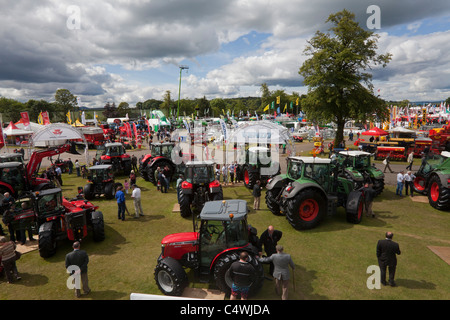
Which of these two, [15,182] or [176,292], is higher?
[15,182]

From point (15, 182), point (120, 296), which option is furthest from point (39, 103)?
point (120, 296)

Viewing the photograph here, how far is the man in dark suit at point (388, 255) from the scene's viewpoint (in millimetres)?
5008

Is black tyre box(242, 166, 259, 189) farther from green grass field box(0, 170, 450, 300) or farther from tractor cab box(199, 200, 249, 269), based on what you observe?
tractor cab box(199, 200, 249, 269)

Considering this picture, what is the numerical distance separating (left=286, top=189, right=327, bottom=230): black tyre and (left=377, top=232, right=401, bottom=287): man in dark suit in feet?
8.81

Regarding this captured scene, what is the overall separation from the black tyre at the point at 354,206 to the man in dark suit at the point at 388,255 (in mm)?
3116

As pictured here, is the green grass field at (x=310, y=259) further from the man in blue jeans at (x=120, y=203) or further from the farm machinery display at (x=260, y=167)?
the farm machinery display at (x=260, y=167)

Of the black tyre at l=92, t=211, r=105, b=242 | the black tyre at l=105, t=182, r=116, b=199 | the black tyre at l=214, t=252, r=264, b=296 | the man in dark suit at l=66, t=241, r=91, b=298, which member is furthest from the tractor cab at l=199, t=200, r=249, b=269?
the black tyre at l=105, t=182, r=116, b=199

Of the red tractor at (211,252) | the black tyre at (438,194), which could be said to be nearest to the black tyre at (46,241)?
the red tractor at (211,252)

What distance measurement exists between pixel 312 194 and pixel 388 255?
289 cm

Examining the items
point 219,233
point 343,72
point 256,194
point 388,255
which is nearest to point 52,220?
point 219,233

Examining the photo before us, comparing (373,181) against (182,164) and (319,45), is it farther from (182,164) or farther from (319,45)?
(319,45)

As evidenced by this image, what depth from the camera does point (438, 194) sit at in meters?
9.60

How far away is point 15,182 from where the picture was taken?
10.9 metres

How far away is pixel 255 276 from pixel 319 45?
23.3m
